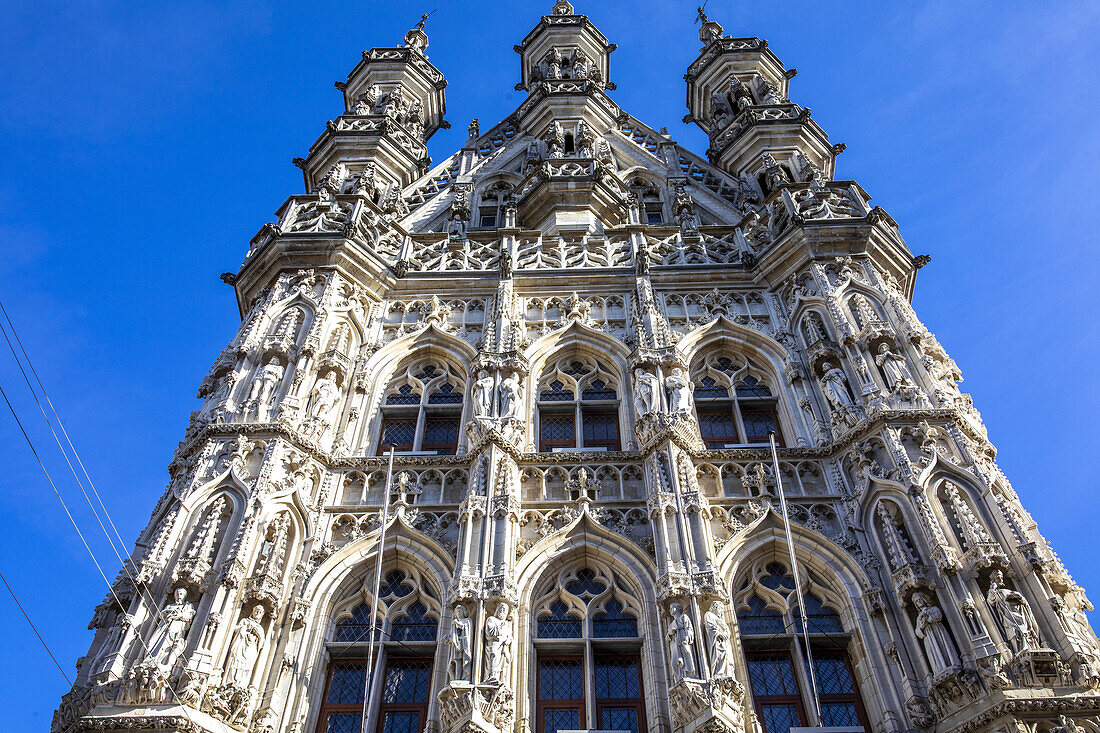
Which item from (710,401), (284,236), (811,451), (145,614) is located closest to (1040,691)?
(811,451)

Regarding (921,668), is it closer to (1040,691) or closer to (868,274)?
(1040,691)

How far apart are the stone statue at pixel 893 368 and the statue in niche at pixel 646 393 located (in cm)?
371

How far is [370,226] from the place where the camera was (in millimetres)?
21234

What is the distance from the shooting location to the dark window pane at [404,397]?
17938mm

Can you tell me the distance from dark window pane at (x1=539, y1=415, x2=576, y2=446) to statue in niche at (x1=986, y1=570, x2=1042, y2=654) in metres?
7.26

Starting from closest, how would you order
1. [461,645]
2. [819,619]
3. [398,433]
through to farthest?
[461,645] → [819,619] → [398,433]

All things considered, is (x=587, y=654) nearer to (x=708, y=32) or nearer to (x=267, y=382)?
(x=267, y=382)

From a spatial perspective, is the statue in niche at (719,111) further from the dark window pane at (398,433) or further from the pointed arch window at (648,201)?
the dark window pane at (398,433)

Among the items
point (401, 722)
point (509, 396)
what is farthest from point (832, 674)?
point (509, 396)

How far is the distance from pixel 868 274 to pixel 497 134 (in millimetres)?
14681

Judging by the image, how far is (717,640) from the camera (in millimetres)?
12312

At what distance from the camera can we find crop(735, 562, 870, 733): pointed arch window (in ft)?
41.2

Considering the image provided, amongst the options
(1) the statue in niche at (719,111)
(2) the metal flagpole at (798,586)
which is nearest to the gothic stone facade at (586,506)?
(2) the metal flagpole at (798,586)

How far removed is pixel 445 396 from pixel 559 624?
577 centimetres
